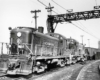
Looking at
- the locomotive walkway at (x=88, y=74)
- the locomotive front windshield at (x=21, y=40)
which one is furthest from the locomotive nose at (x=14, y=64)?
the locomotive walkway at (x=88, y=74)

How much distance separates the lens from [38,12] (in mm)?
27203

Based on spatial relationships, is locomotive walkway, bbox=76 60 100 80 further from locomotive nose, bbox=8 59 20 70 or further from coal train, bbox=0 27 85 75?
locomotive nose, bbox=8 59 20 70

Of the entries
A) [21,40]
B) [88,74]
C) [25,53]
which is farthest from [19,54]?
[88,74]

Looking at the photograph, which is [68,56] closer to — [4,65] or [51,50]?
[51,50]

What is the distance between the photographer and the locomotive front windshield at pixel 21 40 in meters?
9.73

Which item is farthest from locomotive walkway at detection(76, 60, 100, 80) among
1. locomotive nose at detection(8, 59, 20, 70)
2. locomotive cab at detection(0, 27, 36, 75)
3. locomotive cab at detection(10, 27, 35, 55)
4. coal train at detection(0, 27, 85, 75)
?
locomotive cab at detection(10, 27, 35, 55)

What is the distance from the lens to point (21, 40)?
9961mm

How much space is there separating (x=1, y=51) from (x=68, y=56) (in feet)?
25.4

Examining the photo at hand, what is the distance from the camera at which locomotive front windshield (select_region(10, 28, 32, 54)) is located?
973cm

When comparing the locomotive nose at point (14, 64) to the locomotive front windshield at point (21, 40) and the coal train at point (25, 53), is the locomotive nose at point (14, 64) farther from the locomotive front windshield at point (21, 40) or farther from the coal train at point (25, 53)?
the locomotive front windshield at point (21, 40)

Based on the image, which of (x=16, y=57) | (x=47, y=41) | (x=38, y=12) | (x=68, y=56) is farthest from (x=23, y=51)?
(x=38, y=12)

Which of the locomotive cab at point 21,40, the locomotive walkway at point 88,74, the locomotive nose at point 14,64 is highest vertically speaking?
the locomotive cab at point 21,40

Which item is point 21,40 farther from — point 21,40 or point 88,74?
point 88,74

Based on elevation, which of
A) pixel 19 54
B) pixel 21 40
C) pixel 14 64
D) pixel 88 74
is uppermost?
pixel 21 40
